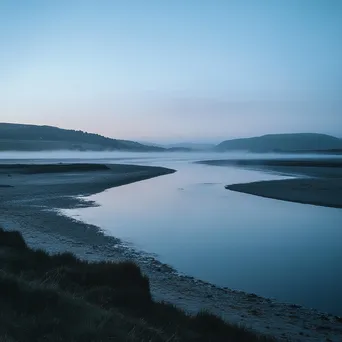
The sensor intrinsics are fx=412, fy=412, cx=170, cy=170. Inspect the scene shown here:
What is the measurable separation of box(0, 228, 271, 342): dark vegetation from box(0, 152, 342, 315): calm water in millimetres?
2913

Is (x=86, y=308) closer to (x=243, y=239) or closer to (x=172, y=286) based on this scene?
(x=172, y=286)

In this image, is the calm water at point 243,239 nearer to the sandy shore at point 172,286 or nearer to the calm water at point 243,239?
the calm water at point 243,239

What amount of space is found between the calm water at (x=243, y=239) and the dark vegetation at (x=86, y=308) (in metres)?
2.91

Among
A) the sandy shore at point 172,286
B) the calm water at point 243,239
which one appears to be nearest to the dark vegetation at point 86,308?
the sandy shore at point 172,286

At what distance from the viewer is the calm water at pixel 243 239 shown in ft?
31.4

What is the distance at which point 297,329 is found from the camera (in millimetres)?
6953

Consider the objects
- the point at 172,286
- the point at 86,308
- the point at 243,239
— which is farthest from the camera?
the point at 243,239

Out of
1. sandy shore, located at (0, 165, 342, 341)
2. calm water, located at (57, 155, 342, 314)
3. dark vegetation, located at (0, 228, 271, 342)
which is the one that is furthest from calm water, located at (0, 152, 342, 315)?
dark vegetation, located at (0, 228, 271, 342)

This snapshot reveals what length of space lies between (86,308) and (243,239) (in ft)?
31.4

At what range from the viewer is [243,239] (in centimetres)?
1407

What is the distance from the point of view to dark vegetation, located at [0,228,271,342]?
14.9 ft

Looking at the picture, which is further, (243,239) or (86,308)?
(243,239)

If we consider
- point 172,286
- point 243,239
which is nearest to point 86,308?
point 172,286

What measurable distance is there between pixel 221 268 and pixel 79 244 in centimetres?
452
